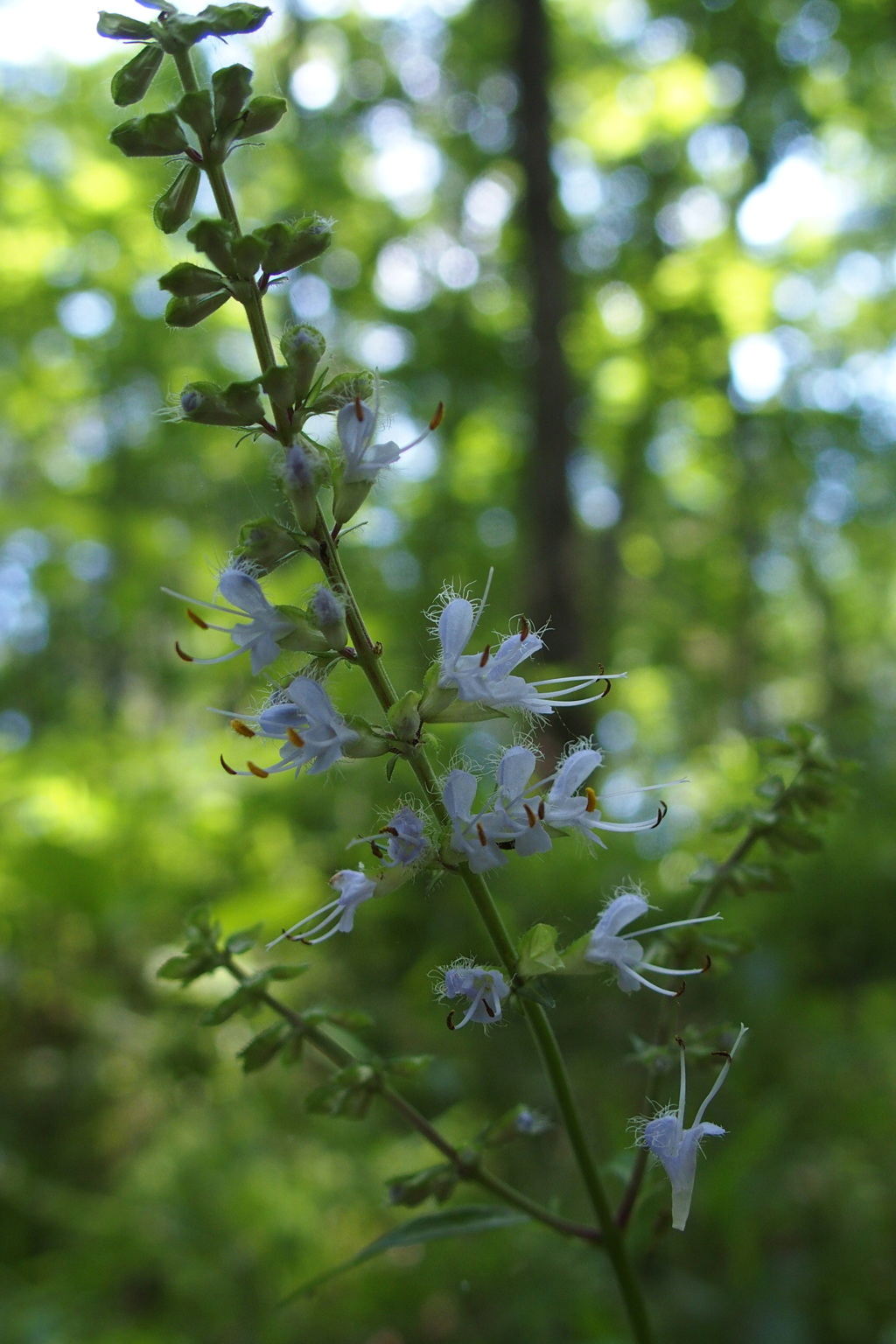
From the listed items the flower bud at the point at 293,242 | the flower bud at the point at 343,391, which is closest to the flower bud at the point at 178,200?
the flower bud at the point at 293,242

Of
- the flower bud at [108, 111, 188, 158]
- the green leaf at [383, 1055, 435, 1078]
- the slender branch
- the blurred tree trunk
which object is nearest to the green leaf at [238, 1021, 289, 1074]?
the slender branch

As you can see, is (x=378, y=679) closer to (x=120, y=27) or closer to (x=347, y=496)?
(x=347, y=496)

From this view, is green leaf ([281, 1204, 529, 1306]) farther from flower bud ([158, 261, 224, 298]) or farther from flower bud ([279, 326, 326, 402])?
flower bud ([158, 261, 224, 298])

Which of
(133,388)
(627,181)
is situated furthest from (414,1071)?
(627,181)

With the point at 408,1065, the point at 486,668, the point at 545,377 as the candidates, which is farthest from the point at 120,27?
the point at 545,377

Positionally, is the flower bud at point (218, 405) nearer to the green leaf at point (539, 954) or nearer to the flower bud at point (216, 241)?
the flower bud at point (216, 241)
